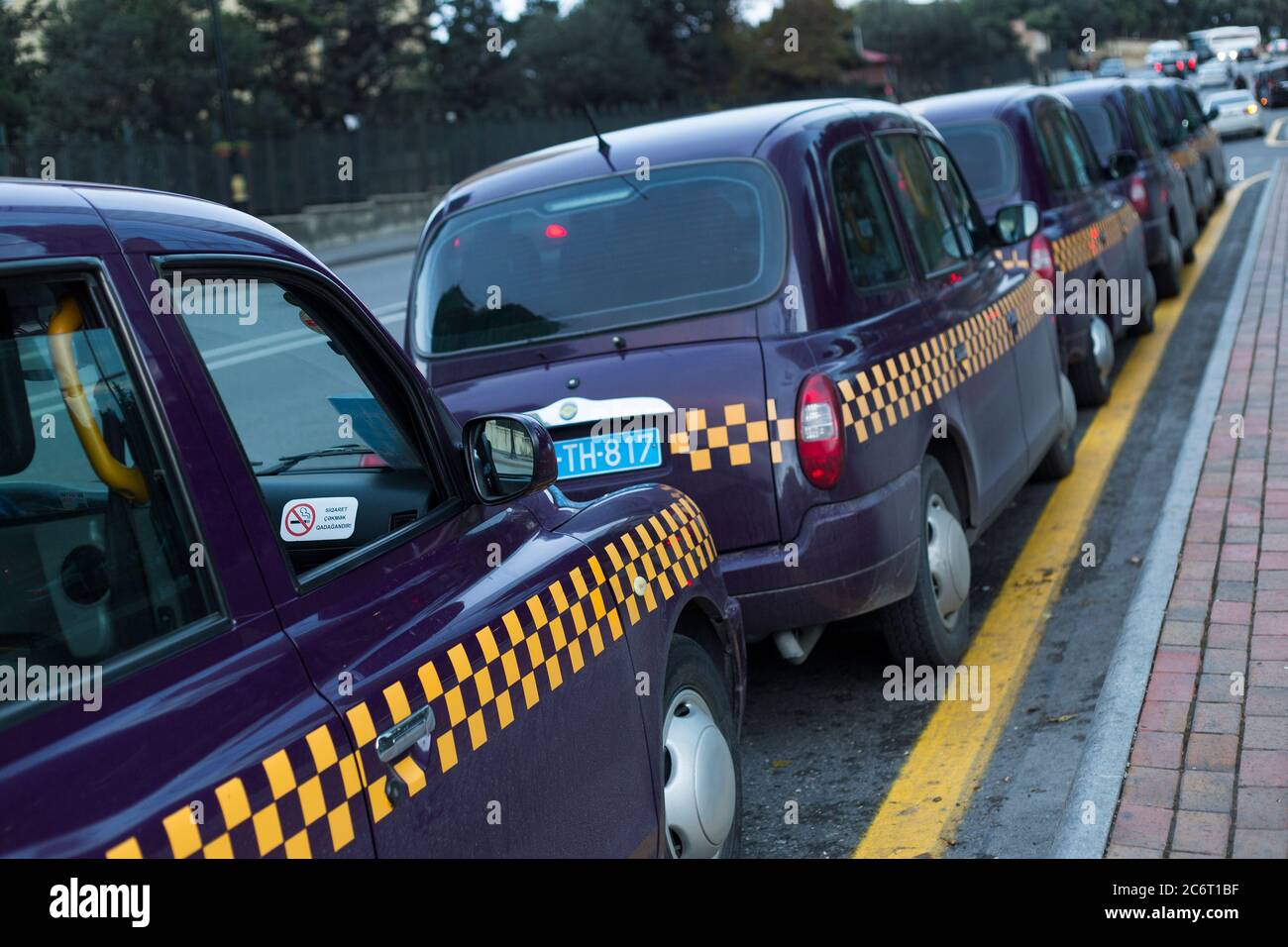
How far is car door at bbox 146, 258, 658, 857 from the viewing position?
233cm

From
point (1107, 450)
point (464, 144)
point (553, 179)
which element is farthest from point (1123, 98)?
point (464, 144)

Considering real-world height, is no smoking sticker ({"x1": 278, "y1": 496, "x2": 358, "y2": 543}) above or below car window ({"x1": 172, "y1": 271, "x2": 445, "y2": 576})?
below

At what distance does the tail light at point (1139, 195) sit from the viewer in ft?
42.7

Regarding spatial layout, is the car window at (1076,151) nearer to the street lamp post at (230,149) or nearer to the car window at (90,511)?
the car window at (90,511)

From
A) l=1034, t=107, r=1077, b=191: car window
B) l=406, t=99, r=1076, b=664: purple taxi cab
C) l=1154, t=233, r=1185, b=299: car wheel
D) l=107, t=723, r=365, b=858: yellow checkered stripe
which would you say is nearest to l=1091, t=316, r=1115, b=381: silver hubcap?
l=1034, t=107, r=1077, b=191: car window

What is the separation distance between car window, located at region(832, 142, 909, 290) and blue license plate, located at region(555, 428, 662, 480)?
95 cm

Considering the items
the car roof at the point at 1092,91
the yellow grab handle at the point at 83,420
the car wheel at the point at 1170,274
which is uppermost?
the car roof at the point at 1092,91

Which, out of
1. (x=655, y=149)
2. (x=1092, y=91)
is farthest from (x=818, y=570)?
(x=1092, y=91)

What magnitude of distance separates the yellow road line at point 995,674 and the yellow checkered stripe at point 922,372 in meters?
1.00

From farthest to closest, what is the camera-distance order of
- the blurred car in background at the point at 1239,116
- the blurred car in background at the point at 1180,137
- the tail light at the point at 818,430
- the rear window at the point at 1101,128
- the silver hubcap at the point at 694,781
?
the blurred car in background at the point at 1239,116, the blurred car in background at the point at 1180,137, the rear window at the point at 1101,128, the tail light at the point at 818,430, the silver hubcap at the point at 694,781

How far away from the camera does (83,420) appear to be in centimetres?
219

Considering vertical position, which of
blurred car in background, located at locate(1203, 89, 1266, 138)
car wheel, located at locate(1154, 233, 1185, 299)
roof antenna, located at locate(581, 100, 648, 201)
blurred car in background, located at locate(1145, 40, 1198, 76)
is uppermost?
blurred car in background, located at locate(1145, 40, 1198, 76)

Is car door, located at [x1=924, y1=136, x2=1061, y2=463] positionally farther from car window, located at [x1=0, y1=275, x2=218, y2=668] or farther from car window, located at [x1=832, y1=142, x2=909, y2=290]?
car window, located at [x1=0, y1=275, x2=218, y2=668]
